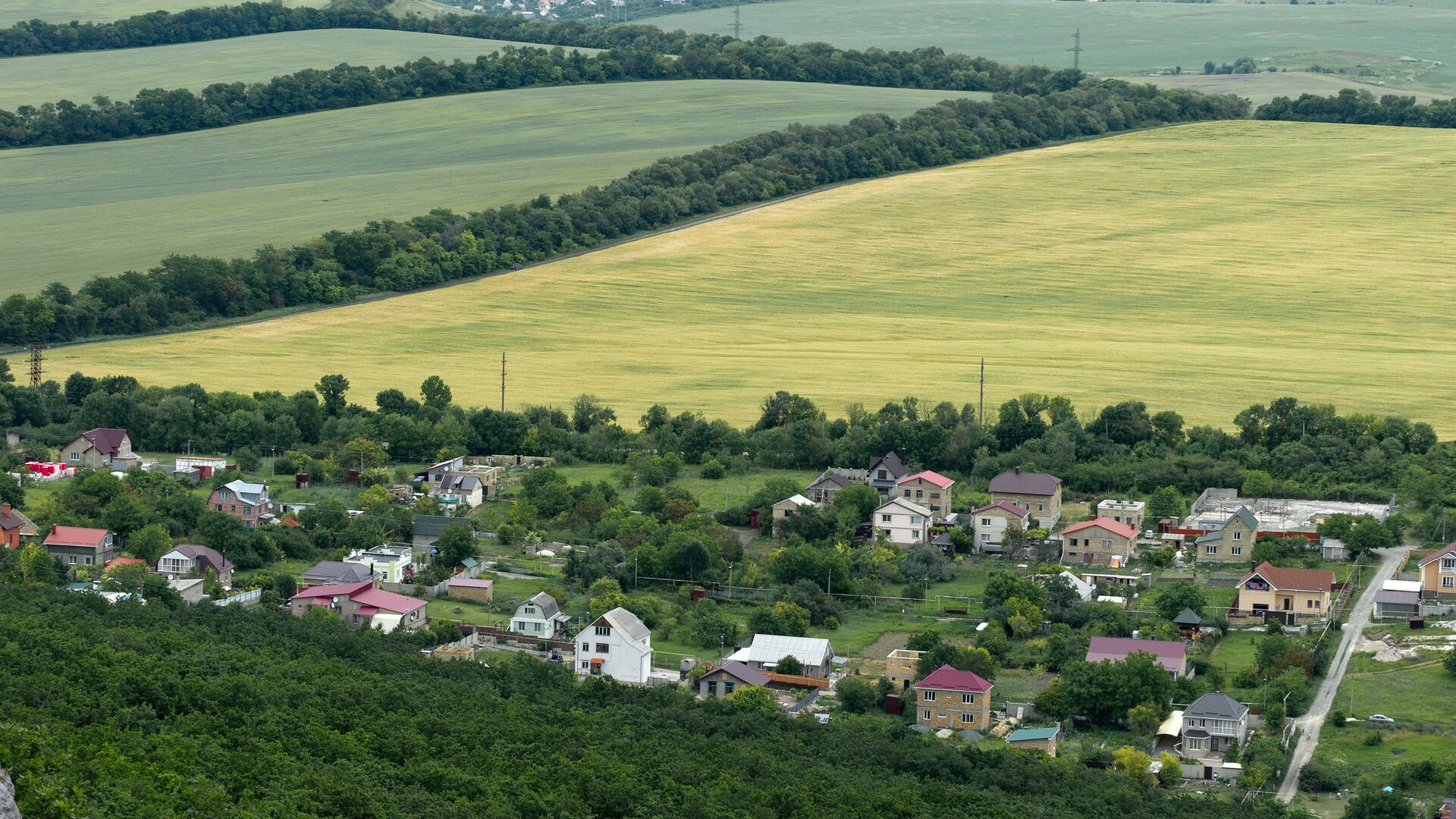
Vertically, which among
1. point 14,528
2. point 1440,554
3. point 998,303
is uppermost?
point 1440,554

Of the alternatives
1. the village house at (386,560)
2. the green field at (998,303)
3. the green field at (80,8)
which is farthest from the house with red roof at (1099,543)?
the green field at (80,8)

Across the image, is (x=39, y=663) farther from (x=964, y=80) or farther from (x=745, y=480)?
(x=964, y=80)

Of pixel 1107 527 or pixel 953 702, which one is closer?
pixel 953 702

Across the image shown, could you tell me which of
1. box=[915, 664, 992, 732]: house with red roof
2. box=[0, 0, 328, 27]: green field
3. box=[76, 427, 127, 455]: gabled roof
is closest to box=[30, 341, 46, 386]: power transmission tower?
box=[76, 427, 127, 455]: gabled roof

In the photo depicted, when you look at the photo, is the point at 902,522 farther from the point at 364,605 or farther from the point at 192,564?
the point at 192,564

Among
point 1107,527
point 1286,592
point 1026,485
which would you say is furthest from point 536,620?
point 1286,592

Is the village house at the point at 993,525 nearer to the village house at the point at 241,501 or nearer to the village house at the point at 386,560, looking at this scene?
the village house at the point at 386,560

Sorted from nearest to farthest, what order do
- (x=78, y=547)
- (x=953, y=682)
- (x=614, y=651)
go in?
(x=953, y=682) < (x=614, y=651) < (x=78, y=547)
